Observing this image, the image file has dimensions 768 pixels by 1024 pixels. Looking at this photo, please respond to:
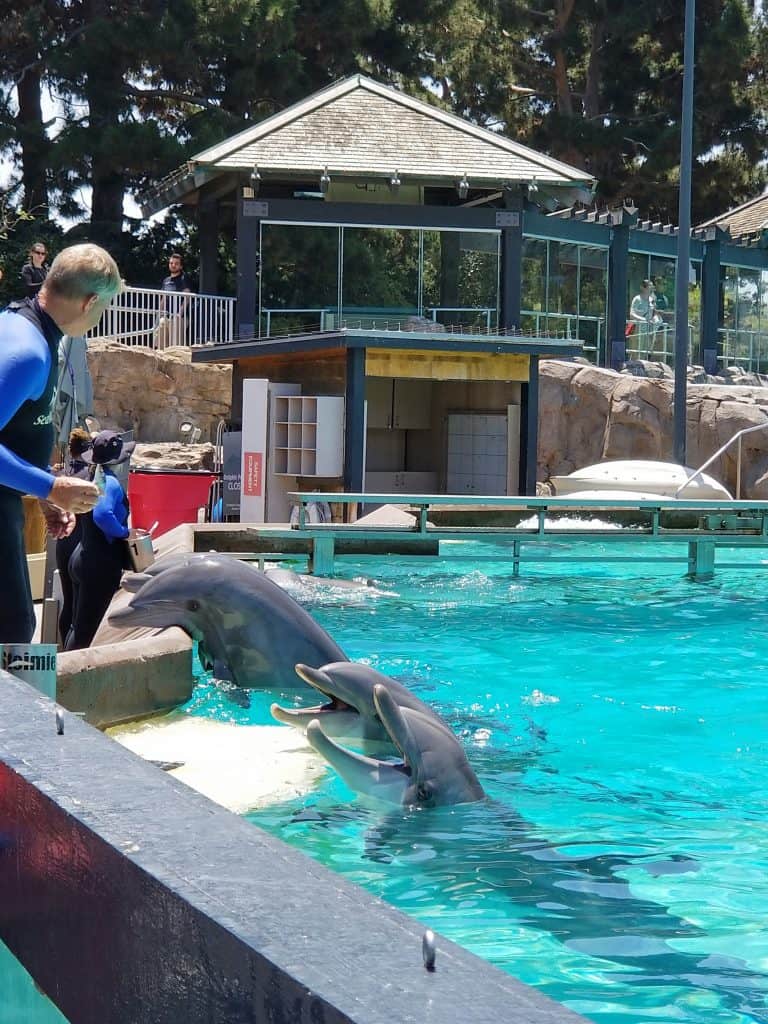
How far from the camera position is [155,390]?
2261 cm

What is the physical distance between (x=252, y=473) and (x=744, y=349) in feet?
53.0

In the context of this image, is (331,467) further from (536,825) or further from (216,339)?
(536,825)

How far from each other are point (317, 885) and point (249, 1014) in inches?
7.8

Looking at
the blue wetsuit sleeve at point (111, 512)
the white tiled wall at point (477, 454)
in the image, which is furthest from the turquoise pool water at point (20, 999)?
the white tiled wall at point (477, 454)

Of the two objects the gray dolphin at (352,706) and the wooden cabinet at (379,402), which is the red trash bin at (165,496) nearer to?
the wooden cabinet at (379,402)

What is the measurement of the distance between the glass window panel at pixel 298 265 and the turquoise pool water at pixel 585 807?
13.3 m

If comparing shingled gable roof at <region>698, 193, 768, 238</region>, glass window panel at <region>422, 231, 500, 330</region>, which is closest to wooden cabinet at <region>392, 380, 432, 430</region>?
A: glass window panel at <region>422, 231, 500, 330</region>

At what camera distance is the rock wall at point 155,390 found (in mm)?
22078

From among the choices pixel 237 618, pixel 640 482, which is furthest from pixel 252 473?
pixel 237 618

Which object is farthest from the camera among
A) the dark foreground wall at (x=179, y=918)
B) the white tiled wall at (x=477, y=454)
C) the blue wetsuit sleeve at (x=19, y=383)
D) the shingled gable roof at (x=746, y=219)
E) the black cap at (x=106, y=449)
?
the shingled gable roof at (x=746, y=219)

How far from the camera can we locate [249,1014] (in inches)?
52.4

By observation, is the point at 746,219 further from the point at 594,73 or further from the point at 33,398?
the point at 33,398

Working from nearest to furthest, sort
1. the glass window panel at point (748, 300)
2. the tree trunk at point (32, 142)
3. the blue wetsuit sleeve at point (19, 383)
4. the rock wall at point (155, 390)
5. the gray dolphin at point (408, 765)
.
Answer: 1. the blue wetsuit sleeve at point (19, 383)
2. the gray dolphin at point (408, 765)
3. the rock wall at point (155, 390)
4. the tree trunk at point (32, 142)
5. the glass window panel at point (748, 300)

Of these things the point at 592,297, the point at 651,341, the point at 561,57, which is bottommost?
the point at 651,341
